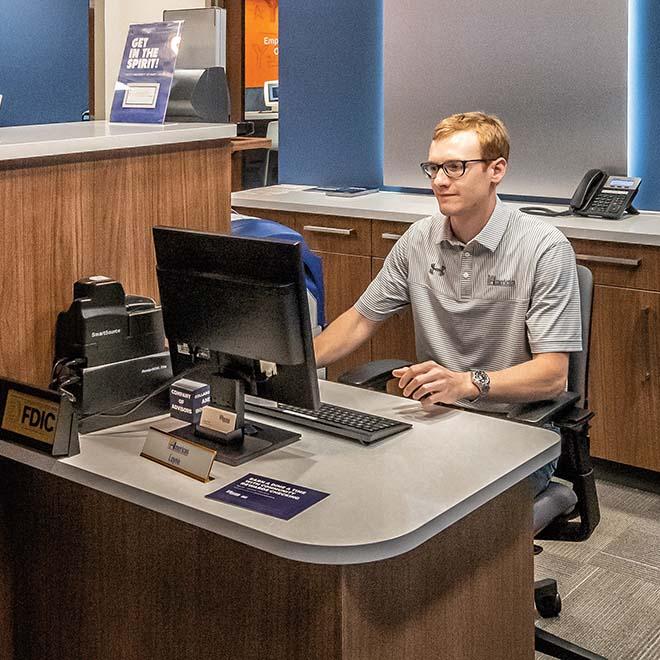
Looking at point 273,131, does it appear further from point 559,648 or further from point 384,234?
point 559,648

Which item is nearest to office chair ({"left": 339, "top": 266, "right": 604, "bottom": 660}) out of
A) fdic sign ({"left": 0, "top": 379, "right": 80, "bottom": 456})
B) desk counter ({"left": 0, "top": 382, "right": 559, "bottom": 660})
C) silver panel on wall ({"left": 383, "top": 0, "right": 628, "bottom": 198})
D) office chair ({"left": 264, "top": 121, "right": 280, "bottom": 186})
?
desk counter ({"left": 0, "top": 382, "right": 559, "bottom": 660})

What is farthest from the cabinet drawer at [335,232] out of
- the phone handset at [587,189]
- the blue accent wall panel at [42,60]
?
the blue accent wall panel at [42,60]

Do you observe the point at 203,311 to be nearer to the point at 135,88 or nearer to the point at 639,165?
the point at 135,88

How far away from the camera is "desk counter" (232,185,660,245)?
3.50m

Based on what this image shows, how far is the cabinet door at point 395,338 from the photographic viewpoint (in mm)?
4059

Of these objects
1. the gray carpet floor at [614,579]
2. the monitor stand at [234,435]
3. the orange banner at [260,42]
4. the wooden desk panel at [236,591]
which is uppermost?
the orange banner at [260,42]

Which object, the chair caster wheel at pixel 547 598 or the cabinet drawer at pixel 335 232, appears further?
the cabinet drawer at pixel 335 232

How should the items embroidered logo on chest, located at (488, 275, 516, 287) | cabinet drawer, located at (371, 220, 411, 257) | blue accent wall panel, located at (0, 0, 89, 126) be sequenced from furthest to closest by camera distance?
blue accent wall panel, located at (0, 0, 89, 126) → cabinet drawer, located at (371, 220, 411, 257) → embroidered logo on chest, located at (488, 275, 516, 287)

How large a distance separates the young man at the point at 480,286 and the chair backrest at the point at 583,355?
0.02m

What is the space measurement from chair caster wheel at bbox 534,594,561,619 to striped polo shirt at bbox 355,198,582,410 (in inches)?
24.7

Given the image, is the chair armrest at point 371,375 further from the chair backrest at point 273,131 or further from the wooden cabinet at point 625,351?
the chair backrest at point 273,131

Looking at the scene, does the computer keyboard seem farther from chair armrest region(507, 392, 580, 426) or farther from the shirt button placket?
the shirt button placket

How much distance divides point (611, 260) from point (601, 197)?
1.33 ft

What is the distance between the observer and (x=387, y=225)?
4062 mm
